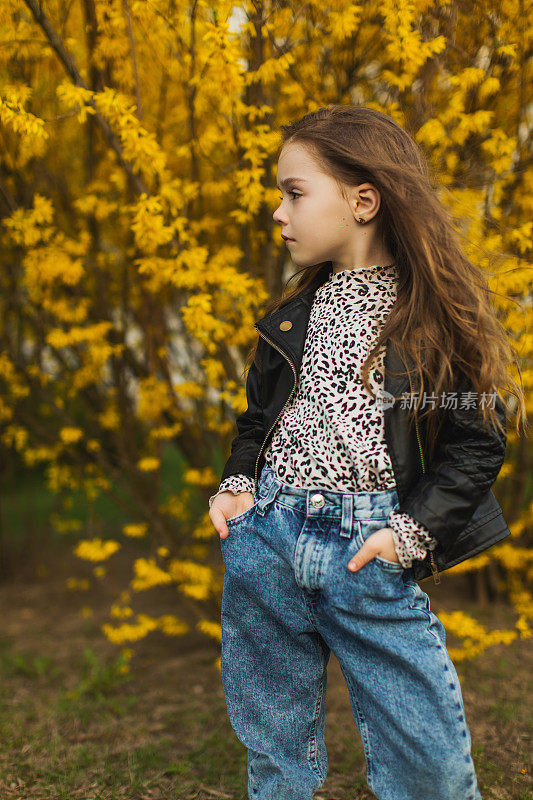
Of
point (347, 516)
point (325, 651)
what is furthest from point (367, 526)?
point (325, 651)

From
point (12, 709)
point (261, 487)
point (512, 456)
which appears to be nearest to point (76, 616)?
point (12, 709)

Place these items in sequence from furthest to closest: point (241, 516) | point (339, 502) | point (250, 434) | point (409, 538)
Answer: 1. point (250, 434)
2. point (241, 516)
3. point (339, 502)
4. point (409, 538)

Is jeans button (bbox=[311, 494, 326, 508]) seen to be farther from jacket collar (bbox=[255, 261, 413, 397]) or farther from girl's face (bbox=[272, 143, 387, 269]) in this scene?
girl's face (bbox=[272, 143, 387, 269])

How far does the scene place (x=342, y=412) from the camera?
1479mm

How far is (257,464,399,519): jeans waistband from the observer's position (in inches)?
56.2

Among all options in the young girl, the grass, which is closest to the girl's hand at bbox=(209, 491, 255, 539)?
the young girl

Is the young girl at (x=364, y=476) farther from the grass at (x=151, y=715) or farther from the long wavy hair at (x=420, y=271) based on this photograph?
the grass at (x=151, y=715)

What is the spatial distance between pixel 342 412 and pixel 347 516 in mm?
229

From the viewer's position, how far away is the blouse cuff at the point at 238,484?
164 cm

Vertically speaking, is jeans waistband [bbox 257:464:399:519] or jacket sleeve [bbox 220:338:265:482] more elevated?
jacket sleeve [bbox 220:338:265:482]

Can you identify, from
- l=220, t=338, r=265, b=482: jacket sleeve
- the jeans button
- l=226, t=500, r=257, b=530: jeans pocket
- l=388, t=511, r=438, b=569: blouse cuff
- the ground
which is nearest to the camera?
l=388, t=511, r=438, b=569: blouse cuff

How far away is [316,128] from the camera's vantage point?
157cm

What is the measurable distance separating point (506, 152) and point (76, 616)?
12.3 ft

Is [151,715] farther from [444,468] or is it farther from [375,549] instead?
[444,468]
